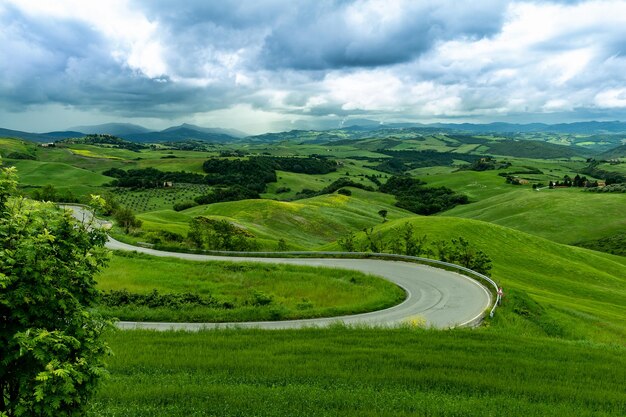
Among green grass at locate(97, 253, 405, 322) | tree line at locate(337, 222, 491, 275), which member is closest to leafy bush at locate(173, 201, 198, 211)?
tree line at locate(337, 222, 491, 275)

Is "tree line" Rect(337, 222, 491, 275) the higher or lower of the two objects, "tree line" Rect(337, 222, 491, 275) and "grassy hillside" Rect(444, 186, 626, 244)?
the higher

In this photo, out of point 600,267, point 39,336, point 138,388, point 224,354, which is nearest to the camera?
point 39,336

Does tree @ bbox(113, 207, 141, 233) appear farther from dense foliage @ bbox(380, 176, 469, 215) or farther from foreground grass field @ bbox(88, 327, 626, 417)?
dense foliage @ bbox(380, 176, 469, 215)

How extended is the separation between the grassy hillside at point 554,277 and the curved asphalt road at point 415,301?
287cm

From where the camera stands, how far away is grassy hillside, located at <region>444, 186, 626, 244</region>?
3947 inches

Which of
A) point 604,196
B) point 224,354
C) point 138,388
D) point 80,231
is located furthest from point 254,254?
point 604,196

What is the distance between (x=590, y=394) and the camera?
42.7 feet

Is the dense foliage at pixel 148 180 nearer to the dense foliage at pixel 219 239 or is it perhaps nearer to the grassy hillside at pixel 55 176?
the grassy hillside at pixel 55 176

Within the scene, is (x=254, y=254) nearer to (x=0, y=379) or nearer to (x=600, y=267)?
(x=0, y=379)

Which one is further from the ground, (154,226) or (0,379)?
(0,379)

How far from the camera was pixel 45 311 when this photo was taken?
22.3 ft

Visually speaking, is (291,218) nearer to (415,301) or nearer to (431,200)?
(415,301)

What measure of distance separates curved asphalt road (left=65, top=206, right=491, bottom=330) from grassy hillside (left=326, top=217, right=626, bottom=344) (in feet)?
9.40

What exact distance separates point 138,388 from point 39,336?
7.27 m
